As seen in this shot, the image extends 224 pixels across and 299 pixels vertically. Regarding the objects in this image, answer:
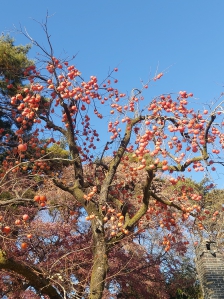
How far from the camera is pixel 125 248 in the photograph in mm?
8984

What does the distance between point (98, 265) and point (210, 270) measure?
6.87 metres

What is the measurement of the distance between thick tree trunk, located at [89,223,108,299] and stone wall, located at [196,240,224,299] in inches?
257

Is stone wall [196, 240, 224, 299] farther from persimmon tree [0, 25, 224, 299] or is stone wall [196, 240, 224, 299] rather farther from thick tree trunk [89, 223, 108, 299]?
thick tree trunk [89, 223, 108, 299]

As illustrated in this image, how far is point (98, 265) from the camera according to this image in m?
4.04

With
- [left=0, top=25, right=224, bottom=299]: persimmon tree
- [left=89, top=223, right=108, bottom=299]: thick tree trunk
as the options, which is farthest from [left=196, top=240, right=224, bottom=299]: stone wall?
[left=89, top=223, right=108, bottom=299]: thick tree trunk

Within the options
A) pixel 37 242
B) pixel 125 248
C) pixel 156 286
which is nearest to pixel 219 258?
pixel 156 286

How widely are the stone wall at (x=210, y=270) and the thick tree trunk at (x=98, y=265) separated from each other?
21.4ft

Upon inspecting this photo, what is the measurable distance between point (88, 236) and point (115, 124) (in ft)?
13.2

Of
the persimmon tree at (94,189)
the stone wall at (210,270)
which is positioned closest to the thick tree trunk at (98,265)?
the persimmon tree at (94,189)

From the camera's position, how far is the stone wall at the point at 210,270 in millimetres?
9434

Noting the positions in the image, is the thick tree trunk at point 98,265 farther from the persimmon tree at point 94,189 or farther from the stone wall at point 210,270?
the stone wall at point 210,270

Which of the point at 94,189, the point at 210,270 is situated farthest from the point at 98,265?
the point at 210,270

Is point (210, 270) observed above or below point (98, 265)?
above

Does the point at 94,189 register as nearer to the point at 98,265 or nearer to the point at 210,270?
the point at 98,265
